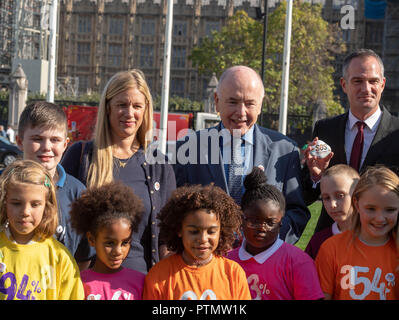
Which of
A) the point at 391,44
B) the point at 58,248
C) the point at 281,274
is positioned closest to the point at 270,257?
the point at 281,274

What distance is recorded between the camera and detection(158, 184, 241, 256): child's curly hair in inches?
115

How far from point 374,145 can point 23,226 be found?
2145 mm

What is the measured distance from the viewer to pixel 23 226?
276 cm

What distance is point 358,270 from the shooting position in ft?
9.66

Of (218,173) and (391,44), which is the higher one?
(391,44)

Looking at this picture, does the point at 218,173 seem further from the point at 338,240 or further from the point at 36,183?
the point at 36,183

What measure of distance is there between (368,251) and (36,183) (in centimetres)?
168

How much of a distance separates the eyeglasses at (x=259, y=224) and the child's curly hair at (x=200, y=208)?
69 mm

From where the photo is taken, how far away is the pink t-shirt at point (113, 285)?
9.27 ft

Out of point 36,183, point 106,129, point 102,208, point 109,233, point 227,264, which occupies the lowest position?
point 227,264

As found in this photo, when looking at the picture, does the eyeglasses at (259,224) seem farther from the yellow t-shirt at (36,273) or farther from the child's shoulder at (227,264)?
the yellow t-shirt at (36,273)

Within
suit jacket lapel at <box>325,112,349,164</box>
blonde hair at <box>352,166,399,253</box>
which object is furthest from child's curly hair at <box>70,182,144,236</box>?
suit jacket lapel at <box>325,112,349,164</box>
